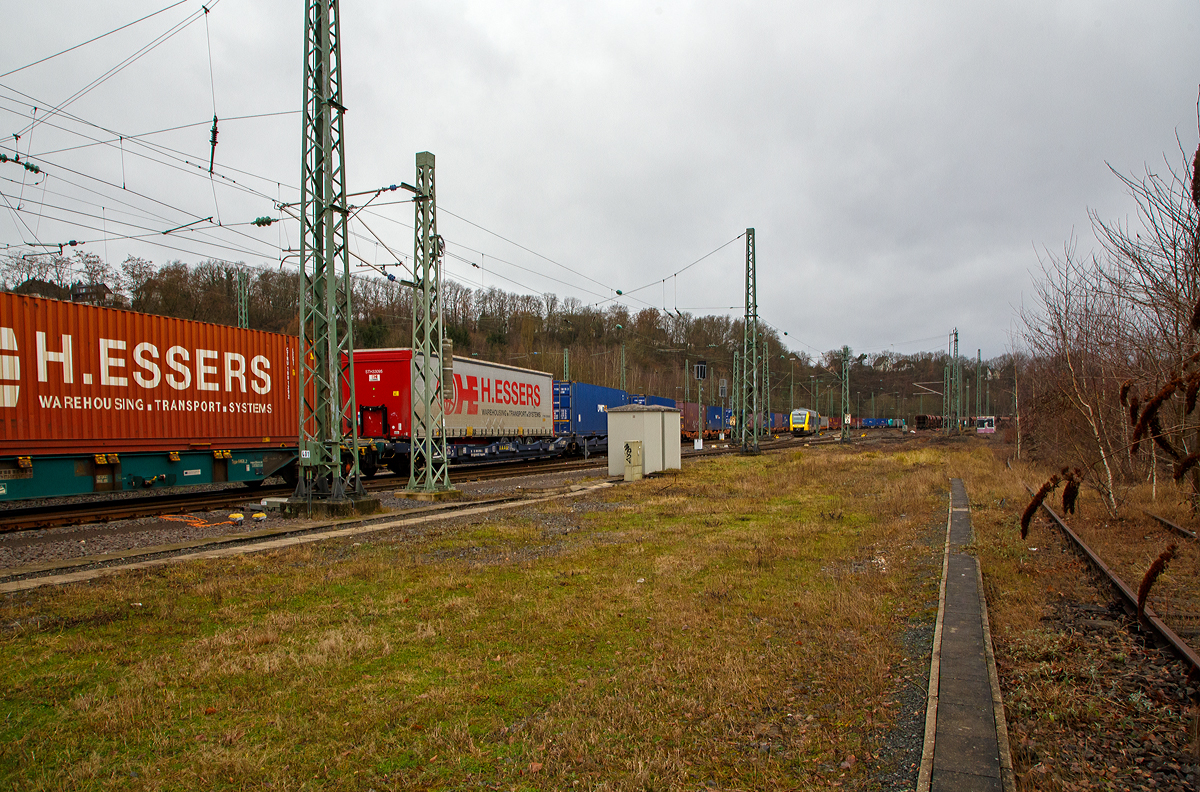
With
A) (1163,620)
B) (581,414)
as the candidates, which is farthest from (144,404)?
(581,414)

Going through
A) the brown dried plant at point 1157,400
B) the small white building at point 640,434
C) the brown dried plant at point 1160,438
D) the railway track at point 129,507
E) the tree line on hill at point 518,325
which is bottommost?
the railway track at point 129,507

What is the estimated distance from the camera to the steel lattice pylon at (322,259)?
12.7 metres

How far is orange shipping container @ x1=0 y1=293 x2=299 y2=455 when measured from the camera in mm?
12758

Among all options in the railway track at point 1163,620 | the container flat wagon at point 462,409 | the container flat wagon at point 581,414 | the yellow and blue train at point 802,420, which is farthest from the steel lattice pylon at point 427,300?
the yellow and blue train at point 802,420

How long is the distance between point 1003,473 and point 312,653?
894 inches

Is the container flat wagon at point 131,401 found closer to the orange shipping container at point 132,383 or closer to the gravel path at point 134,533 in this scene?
the orange shipping container at point 132,383

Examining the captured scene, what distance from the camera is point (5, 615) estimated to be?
247 inches

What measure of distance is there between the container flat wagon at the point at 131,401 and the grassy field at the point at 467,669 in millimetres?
7222

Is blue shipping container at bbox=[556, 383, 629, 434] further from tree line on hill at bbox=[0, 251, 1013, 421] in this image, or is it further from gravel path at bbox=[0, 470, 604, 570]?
gravel path at bbox=[0, 470, 604, 570]

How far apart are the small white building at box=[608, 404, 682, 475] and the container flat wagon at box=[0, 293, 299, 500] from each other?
31.7 ft

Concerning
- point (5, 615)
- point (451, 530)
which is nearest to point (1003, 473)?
point (451, 530)

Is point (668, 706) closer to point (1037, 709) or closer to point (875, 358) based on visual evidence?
point (1037, 709)

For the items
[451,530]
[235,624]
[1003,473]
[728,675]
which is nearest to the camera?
[728,675]

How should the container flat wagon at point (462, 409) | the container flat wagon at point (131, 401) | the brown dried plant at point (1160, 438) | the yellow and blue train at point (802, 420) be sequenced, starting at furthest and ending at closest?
the yellow and blue train at point (802, 420), the container flat wagon at point (462, 409), the container flat wagon at point (131, 401), the brown dried plant at point (1160, 438)
